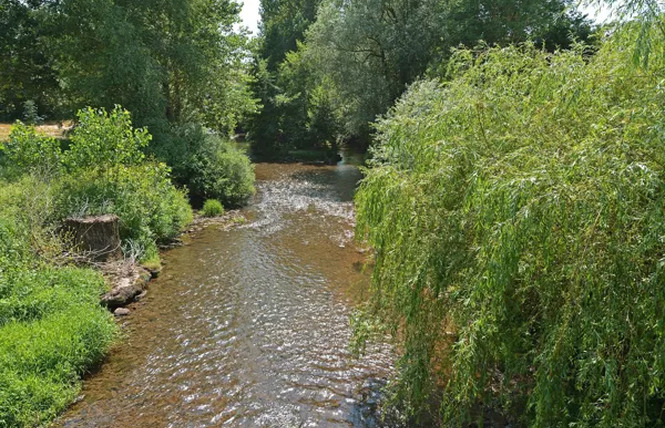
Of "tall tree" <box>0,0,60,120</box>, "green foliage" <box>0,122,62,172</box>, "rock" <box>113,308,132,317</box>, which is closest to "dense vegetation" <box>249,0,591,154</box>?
"tall tree" <box>0,0,60,120</box>

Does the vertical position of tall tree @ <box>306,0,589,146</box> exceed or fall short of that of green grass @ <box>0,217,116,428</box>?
it exceeds it

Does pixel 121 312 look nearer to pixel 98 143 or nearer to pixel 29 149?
pixel 98 143

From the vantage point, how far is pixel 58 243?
8.56 m

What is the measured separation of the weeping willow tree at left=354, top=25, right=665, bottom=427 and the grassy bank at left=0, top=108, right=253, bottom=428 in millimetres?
4538

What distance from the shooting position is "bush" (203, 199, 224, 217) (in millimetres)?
15516

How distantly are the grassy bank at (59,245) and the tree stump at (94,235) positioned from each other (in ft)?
0.88

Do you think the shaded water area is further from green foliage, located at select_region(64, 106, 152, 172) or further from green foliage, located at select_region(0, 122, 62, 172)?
green foliage, located at select_region(0, 122, 62, 172)

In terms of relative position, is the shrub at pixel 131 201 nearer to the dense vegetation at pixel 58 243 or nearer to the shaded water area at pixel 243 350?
the dense vegetation at pixel 58 243

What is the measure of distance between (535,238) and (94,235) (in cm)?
943

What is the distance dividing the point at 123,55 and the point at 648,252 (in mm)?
18148

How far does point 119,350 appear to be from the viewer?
22.7 ft

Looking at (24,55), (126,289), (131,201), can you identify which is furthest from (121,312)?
(24,55)

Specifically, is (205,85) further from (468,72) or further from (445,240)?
(445,240)

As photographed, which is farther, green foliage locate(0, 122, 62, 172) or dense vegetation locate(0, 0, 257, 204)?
dense vegetation locate(0, 0, 257, 204)
